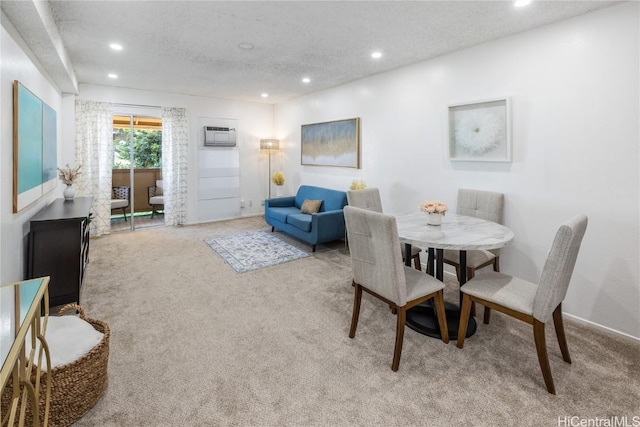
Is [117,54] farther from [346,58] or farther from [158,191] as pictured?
[158,191]

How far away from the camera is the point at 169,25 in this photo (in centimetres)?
286

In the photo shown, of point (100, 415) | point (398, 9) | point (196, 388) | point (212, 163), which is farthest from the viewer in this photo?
point (212, 163)

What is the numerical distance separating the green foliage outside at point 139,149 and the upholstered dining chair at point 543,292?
5.85 m

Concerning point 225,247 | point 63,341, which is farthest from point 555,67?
point 225,247

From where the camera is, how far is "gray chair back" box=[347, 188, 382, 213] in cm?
338

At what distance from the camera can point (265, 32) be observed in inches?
119

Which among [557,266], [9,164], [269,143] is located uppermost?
[269,143]

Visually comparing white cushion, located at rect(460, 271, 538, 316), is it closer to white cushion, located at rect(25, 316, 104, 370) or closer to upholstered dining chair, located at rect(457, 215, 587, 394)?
upholstered dining chair, located at rect(457, 215, 587, 394)

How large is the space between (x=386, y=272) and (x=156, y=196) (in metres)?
5.81

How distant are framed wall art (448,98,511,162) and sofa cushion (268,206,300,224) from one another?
2623 millimetres

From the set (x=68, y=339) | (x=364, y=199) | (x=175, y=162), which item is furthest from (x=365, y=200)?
(x=175, y=162)

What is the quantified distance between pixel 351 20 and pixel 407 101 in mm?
1485

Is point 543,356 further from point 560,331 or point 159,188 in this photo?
point 159,188

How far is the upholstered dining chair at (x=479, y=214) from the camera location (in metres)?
2.68
